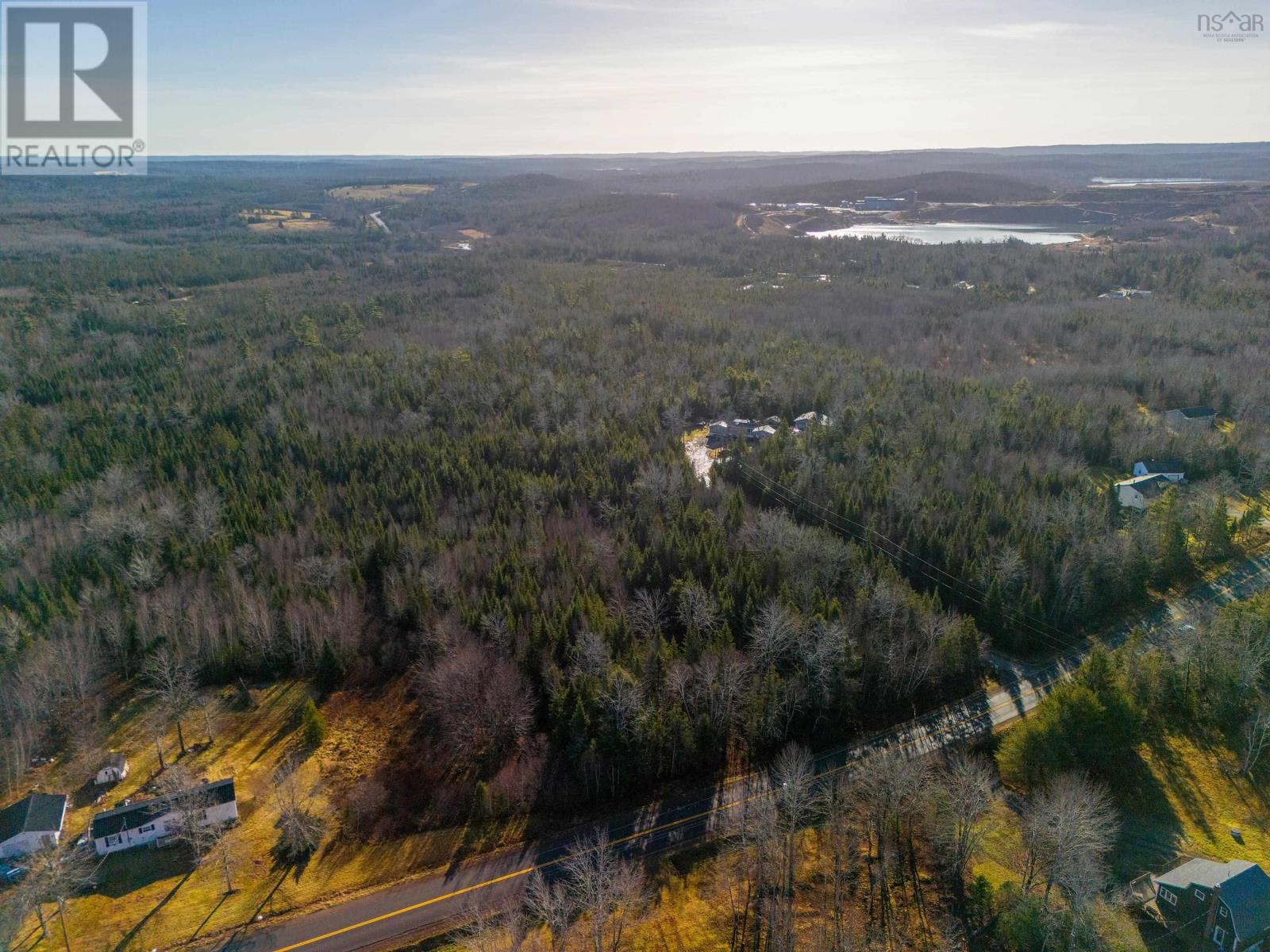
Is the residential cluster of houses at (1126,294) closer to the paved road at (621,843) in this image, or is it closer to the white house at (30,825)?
the paved road at (621,843)

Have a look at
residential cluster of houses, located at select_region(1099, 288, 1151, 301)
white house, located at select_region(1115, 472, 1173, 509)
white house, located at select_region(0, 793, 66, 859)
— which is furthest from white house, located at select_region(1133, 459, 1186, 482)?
white house, located at select_region(0, 793, 66, 859)

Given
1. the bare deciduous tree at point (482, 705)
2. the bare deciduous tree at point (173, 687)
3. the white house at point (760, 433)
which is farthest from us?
the white house at point (760, 433)

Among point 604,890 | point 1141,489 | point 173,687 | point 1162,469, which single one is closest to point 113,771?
point 173,687

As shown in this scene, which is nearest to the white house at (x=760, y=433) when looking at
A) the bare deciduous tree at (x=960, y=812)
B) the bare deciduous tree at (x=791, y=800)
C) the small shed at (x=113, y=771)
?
the bare deciduous tree at (x=791, y=800)

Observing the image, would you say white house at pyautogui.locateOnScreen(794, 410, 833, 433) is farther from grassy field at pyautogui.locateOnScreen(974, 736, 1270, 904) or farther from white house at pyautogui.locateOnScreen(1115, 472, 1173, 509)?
grassy field at pyautogui.locateOnScreen(974, 736, 1270, 904)

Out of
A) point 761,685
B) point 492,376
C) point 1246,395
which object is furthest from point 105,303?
point 1246,395
